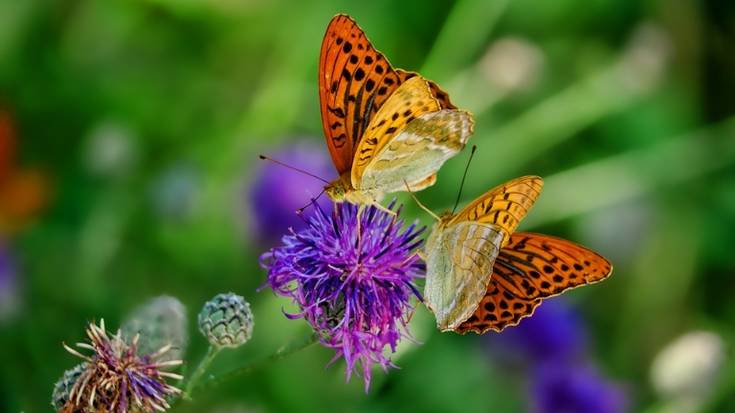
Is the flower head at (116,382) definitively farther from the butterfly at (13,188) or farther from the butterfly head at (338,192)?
the butterfly at (13,188)

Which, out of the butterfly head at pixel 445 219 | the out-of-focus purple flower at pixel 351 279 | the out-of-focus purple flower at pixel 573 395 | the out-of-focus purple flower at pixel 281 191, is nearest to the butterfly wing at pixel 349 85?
the out-of-focus purple flower at pixel 351 279

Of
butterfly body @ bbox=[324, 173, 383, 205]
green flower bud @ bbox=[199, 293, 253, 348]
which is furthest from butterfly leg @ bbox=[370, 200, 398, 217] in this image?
green flower bud @ bbox=[199, 293, 253, 348]

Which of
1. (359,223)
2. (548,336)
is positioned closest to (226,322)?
(359,223)

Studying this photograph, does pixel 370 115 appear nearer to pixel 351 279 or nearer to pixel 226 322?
pixel 351 279

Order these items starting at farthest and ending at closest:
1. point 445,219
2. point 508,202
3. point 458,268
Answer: point 445,219 → point 458,268 → point 508,202

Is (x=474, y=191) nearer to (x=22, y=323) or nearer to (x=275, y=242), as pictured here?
(x=275, y=242)

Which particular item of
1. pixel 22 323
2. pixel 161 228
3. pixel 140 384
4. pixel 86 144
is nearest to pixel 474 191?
pixel 161 228
